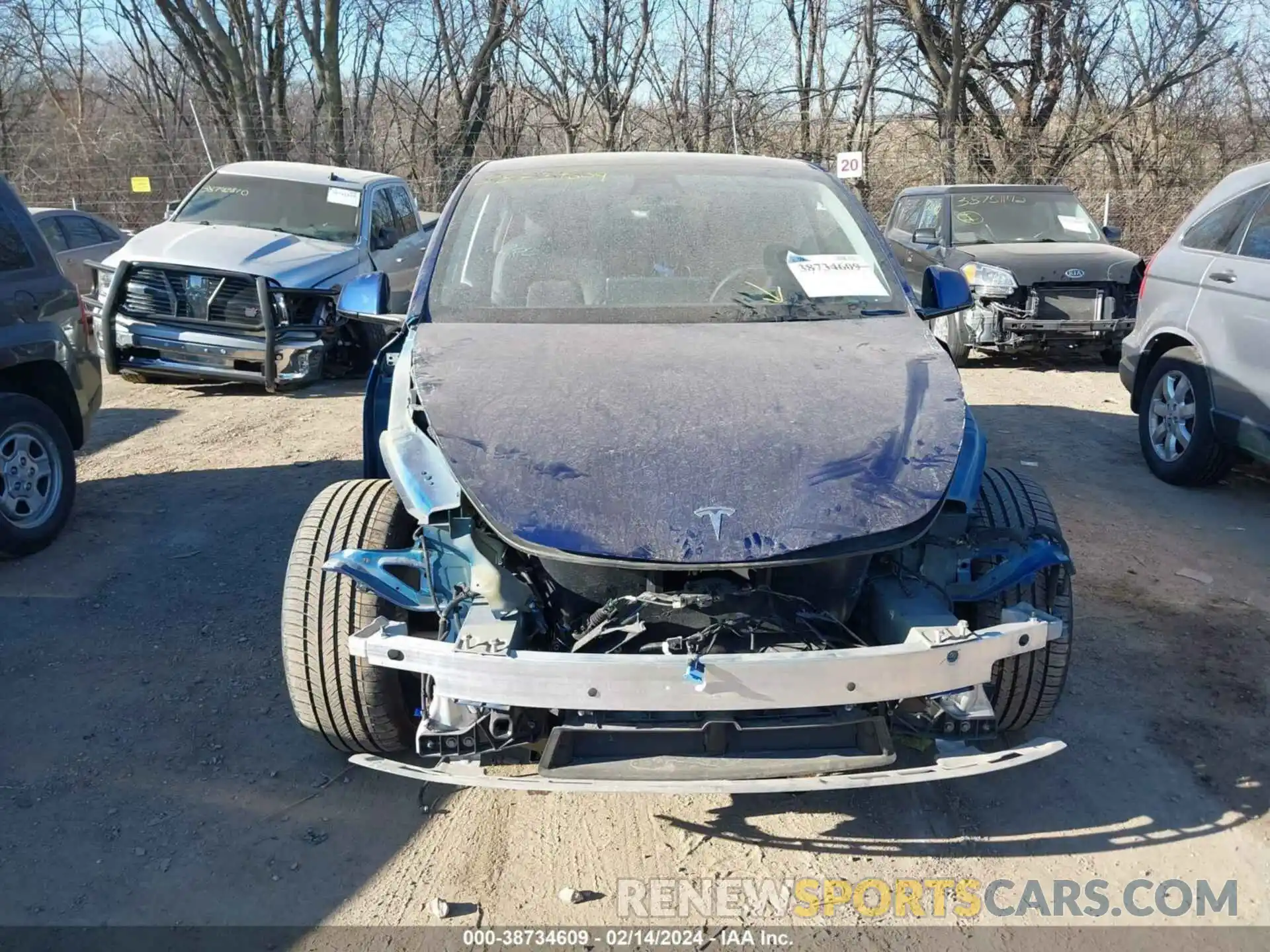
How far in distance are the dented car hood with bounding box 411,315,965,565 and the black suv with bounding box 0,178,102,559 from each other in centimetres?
268

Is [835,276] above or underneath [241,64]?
underneath

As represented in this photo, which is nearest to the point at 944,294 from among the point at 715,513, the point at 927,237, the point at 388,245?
the point at 715,513

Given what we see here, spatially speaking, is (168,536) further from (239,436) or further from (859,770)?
(859,770)

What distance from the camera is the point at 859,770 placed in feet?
8.13

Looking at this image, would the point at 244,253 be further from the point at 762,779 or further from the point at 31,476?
the point at 762,779

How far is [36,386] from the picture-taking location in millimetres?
5148

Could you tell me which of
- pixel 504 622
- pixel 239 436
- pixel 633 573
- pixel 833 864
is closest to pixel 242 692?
pixel 504 622

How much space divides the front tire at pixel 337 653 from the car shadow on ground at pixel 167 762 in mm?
284

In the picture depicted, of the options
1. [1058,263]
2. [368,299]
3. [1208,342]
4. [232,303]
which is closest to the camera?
[368,299]

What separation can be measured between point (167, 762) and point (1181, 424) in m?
5.64

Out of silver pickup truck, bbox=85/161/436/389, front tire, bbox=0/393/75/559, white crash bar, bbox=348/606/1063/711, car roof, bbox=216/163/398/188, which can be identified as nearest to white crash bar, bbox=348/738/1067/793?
white crash bar, bbox=348/606/1063/711

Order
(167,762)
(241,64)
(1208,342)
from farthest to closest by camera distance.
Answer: (241,64) → (1208,342) → (167,762)

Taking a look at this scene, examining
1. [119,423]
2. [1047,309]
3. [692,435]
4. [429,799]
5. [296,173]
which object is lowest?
[429,799]

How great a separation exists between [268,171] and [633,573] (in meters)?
8.29
